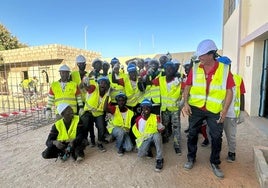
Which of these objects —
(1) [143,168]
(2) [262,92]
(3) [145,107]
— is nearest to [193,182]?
(1) [143,168]

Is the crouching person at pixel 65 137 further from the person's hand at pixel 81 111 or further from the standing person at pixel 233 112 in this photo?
the standing person at pixel 233 112

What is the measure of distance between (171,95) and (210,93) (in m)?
1.01

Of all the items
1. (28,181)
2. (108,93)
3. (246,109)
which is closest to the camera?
(28,181)

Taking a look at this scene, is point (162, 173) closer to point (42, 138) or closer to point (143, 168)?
point (143, 168)

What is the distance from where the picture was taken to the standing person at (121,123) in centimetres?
408

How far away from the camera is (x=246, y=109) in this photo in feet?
23.4

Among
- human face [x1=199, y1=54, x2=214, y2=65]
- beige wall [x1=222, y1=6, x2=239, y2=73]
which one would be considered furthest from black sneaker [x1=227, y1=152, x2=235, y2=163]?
beige wall [x1=222, y1=6, x2=239, y2=73]

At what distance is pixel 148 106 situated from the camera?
3684 mm

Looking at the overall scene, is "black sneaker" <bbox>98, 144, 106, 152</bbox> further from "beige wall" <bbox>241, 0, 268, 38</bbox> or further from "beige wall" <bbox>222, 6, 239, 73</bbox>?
"beige wall" <bbox>222, 6, 239, 73</bbox>

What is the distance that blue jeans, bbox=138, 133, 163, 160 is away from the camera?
3.54 metres

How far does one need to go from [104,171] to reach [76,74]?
6.66ft

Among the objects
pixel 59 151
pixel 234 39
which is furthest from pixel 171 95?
pixel 234 39

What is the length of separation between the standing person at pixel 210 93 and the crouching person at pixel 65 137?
1.89m

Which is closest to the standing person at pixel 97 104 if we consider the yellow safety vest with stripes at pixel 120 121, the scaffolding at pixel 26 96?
the yellow safety vest with stripes at pixel 120 121
